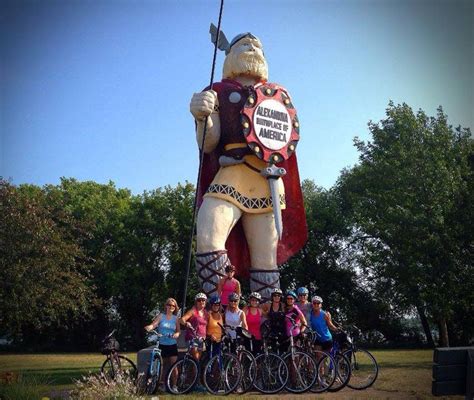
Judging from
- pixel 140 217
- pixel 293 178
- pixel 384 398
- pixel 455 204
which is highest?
pixel 140 217

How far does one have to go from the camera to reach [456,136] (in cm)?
2072

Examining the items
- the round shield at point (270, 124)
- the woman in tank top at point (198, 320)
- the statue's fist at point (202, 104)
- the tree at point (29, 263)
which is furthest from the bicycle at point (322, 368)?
the tree at point (29, 263)

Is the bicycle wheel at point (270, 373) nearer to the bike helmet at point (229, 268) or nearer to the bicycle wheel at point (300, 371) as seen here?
the bicycle wheel at point (300, 371)

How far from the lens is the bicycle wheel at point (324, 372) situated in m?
7.81

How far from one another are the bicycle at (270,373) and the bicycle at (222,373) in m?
0.38

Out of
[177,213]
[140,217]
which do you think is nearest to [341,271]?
[177,213]

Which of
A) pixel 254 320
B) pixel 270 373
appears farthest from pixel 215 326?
pixel 270 373

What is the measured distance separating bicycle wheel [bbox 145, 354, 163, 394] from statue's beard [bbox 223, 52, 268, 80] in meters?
5.33

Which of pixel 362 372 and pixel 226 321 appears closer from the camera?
pixel 226 321

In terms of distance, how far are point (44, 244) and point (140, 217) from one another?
886 cm

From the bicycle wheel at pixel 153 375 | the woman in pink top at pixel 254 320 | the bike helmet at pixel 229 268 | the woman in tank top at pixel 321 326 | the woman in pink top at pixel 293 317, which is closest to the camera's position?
the bicycle wheel at pixel 153 375

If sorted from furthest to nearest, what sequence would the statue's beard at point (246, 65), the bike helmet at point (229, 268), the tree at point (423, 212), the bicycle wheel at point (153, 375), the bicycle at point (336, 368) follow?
the tree at point (423, 212) → the statue's beard at point (246, 65) → the bike helmet at point (229, 268) → the bicycle at point (336, 368) → the bicycle wheel at point (153, 375)

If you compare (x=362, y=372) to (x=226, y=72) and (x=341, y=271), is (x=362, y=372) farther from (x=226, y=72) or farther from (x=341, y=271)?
(x=341, y=271)

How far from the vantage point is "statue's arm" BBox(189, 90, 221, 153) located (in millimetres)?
9406
